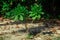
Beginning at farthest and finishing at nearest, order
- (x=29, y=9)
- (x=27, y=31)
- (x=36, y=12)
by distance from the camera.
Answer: (x=29, y=9) < (x=36, y=12) < (x=27, y=31)

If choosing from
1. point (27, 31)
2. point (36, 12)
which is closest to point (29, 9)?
point (36, 12)

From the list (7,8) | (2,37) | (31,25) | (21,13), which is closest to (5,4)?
(7,8)

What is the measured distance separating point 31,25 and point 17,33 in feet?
3.23

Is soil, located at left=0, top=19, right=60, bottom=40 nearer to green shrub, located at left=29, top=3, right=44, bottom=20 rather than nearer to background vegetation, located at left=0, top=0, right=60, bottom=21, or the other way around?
green shrub, located at left=29, top=3, right=44, bottom=20

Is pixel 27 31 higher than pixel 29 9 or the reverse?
the reverse

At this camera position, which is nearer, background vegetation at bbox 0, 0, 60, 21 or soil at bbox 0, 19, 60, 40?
soil at bbox 0, 19, 60, 40

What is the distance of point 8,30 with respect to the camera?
311 inches

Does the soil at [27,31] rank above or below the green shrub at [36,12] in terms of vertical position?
below

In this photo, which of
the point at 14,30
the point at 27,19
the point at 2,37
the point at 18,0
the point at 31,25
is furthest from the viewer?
the point at 18,0

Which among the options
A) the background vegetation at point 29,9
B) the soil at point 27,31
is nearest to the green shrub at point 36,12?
the background vegetation at point 29,9

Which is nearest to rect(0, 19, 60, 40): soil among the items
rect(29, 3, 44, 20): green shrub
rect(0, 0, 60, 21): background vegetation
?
rect(29, 3, 44, 20): green shrub

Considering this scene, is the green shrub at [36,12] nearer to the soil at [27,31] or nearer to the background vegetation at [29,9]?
the background vegetation at [29,9]

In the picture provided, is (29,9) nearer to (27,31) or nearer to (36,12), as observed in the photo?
(36,12)

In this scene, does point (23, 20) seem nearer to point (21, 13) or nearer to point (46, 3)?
point (21, 13)
